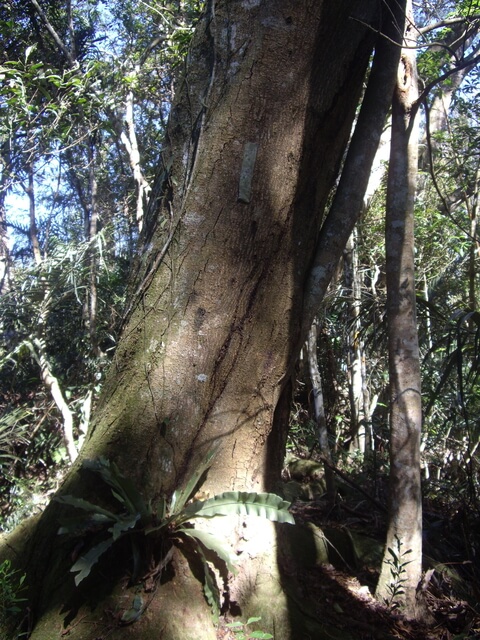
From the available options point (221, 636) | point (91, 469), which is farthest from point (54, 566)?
point (221, 636)

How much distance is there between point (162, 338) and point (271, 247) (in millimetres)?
770

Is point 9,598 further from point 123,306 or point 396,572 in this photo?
point 123,306

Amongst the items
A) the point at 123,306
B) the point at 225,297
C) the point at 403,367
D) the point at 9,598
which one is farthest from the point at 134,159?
the point at 9,598

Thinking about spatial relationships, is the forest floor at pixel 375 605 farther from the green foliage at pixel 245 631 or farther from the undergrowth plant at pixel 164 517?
the undergrowth plant at pixel 164 517

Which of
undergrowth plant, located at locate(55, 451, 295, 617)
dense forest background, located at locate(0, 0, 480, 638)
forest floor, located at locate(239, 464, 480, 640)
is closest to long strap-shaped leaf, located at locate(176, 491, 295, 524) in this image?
undergrowth plant, located at locate(55, 451, 295, 617)

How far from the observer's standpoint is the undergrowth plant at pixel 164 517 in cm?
231

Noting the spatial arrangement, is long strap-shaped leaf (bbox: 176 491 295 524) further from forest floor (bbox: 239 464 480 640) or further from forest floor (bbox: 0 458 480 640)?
forest floor (bbox: 239 464 480 640)

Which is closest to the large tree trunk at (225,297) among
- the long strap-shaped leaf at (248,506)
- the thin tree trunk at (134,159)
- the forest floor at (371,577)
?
the long strap-shaped leaf at (248,506)

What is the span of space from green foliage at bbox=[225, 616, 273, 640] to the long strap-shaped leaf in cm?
50

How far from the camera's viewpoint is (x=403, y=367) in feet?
10.9

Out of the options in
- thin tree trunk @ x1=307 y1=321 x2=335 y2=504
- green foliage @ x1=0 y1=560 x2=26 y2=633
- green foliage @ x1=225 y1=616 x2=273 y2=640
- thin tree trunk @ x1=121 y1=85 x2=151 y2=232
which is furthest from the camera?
thin tree trunk @ x1=121 y1=85 x2=151 y2=232

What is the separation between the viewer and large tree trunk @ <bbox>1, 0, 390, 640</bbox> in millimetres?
2480

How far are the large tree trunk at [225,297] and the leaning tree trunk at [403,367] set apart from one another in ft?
1.98

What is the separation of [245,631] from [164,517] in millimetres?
668
